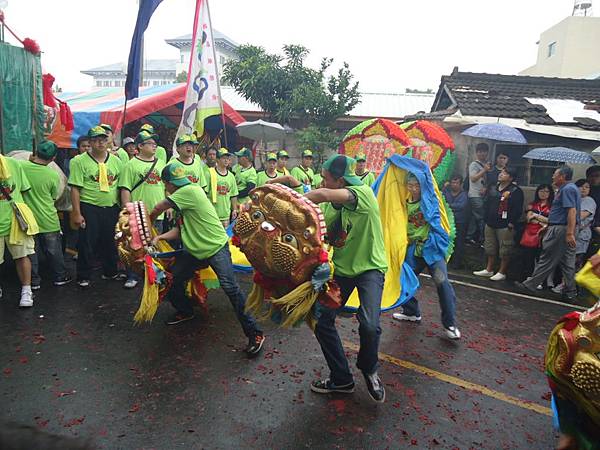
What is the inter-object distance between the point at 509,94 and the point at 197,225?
8.55 meters

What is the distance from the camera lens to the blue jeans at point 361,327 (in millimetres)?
3191

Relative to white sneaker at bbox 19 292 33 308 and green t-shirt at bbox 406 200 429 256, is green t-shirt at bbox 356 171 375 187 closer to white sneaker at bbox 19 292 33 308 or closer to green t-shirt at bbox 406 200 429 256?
green t-shirt at bbox 406 200 429 256

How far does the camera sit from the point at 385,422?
3.12 metres

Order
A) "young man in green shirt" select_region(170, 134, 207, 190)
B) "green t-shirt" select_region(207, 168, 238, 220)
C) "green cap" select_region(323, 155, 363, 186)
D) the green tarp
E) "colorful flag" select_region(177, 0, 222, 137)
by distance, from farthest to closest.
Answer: "colorful flag" select_region(177, 0, 222, 137), "green t-shirt" select_region(207, 168, 238, 220), the green tarp, "young man in green shirt" select_region(170, 134, 207, 190), "green cap" select_region(323, 155, 363, 186)

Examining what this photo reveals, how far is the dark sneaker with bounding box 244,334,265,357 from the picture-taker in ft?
13.0

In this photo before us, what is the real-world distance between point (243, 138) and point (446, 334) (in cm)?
934

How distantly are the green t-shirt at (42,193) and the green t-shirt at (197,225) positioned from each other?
7.08ft

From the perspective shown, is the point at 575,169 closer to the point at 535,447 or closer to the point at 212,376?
the point at 535,447

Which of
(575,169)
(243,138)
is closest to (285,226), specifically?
(575,169)

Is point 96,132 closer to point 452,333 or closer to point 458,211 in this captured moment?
point 452,333

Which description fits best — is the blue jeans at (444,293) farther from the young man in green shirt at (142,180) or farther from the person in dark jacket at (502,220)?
the young man in green shirt at (142,180)

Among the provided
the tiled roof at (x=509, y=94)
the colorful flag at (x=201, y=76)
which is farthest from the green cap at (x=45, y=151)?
the tiled roof at (x=509, y=94)

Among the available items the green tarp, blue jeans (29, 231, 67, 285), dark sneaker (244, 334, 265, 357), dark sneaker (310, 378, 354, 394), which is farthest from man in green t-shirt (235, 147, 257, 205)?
dark sneaker (310, 378, 354, 394)

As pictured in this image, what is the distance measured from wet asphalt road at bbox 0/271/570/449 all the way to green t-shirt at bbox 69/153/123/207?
1.27 metres
